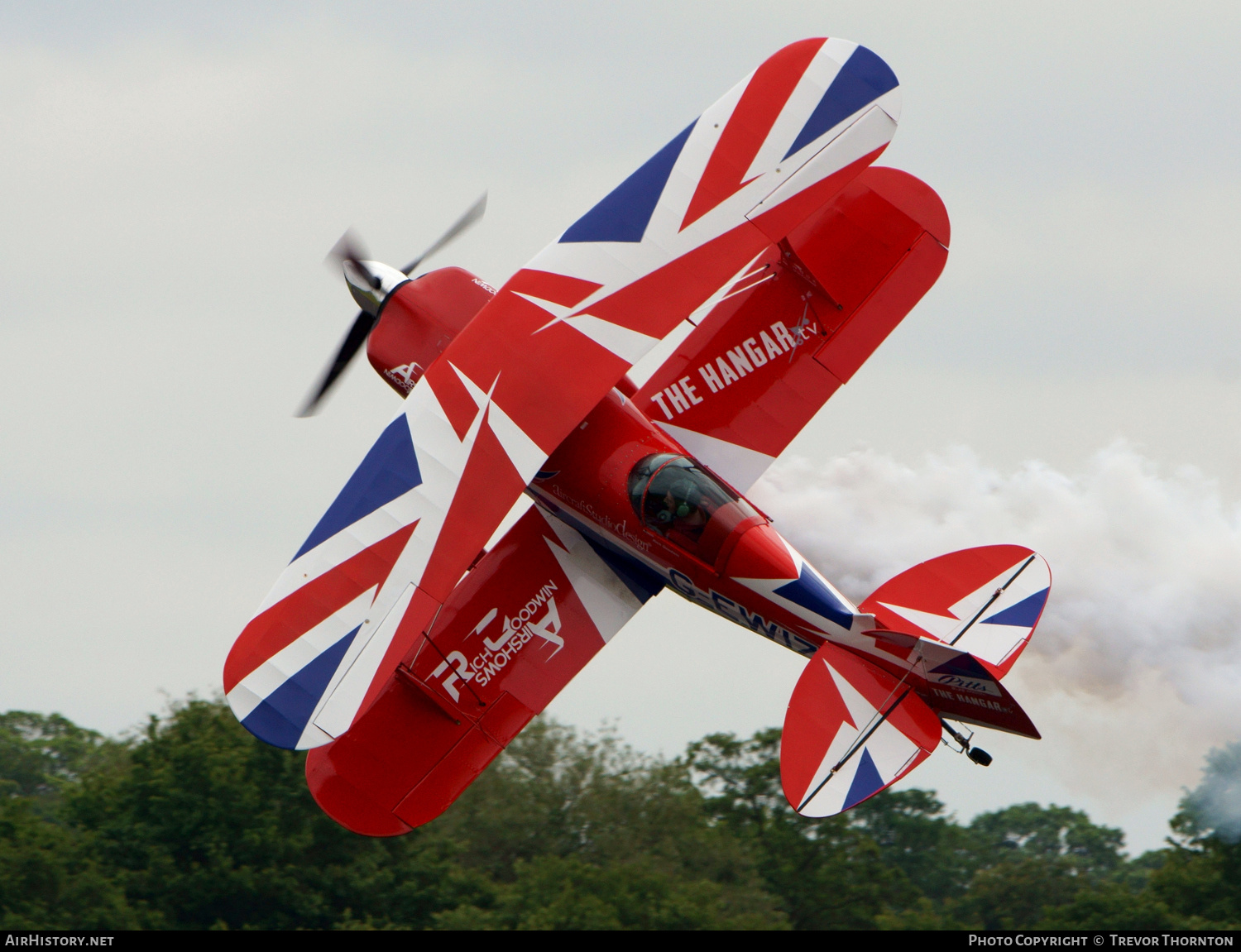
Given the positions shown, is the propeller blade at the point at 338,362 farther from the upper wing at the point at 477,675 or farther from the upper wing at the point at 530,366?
the upper wing at the point at 477,675

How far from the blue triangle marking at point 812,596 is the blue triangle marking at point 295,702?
3309 millimetres

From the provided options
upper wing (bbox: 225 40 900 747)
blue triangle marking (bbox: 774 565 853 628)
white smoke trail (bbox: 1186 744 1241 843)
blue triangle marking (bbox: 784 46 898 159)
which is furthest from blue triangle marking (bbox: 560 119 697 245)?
white smoke trail (bbox: 1186 744 1241 843)

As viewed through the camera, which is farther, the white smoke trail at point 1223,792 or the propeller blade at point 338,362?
the white smoke trail at point 1223,792

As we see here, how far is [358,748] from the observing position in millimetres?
10742

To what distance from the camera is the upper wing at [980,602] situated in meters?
9.65

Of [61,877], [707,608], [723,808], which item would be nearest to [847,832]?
[723,808]

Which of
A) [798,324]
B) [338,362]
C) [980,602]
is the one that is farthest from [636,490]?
[338,362]

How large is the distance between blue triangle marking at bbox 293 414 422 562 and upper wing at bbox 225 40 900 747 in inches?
0.5

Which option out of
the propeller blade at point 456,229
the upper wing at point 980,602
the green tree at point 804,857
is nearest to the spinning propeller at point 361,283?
the propeller blade at point 456,229

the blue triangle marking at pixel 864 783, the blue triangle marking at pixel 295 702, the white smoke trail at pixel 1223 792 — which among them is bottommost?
the blue triangle marking at pixel 295 702

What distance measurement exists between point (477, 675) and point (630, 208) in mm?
3963

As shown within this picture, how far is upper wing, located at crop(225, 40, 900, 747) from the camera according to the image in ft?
30.9

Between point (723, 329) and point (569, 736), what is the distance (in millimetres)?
12621

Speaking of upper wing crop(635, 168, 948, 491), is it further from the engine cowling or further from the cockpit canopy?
the engine cowling
